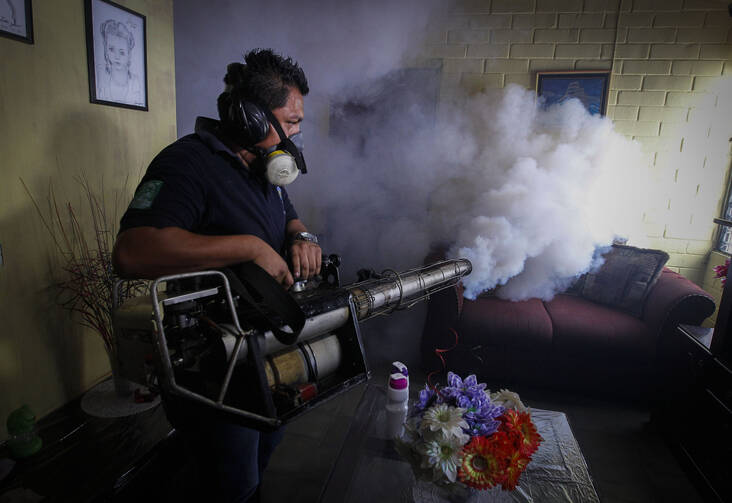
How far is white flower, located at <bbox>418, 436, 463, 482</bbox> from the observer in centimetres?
137

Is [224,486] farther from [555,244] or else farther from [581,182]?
[581,182]

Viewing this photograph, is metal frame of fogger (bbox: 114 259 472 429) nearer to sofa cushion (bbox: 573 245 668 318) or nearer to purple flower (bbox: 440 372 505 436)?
purple flower (bbox: 440 372 505 436)

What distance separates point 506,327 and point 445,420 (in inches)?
57.6

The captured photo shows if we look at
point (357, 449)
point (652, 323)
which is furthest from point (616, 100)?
point (357, 449)

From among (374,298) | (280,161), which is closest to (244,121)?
(280,161)

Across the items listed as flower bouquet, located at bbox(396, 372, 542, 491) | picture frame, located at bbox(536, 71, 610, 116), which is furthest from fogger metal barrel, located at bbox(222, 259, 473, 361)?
picture frame, located at bbox(536, 71, 610, 116)

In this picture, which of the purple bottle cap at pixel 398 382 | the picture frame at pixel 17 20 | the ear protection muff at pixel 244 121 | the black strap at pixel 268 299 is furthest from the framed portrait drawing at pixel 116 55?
the purple bottle cap at pixel 398 382

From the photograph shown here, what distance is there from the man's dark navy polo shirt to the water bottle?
0.89 meters

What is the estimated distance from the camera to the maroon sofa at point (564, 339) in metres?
2.66

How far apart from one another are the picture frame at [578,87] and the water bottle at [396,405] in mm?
2829

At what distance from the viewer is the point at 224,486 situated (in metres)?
1.15

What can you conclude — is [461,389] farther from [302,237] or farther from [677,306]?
[677,306]

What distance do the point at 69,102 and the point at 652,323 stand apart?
380 centimetres

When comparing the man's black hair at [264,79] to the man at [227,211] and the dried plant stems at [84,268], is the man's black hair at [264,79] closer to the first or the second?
the man at [227,211]
